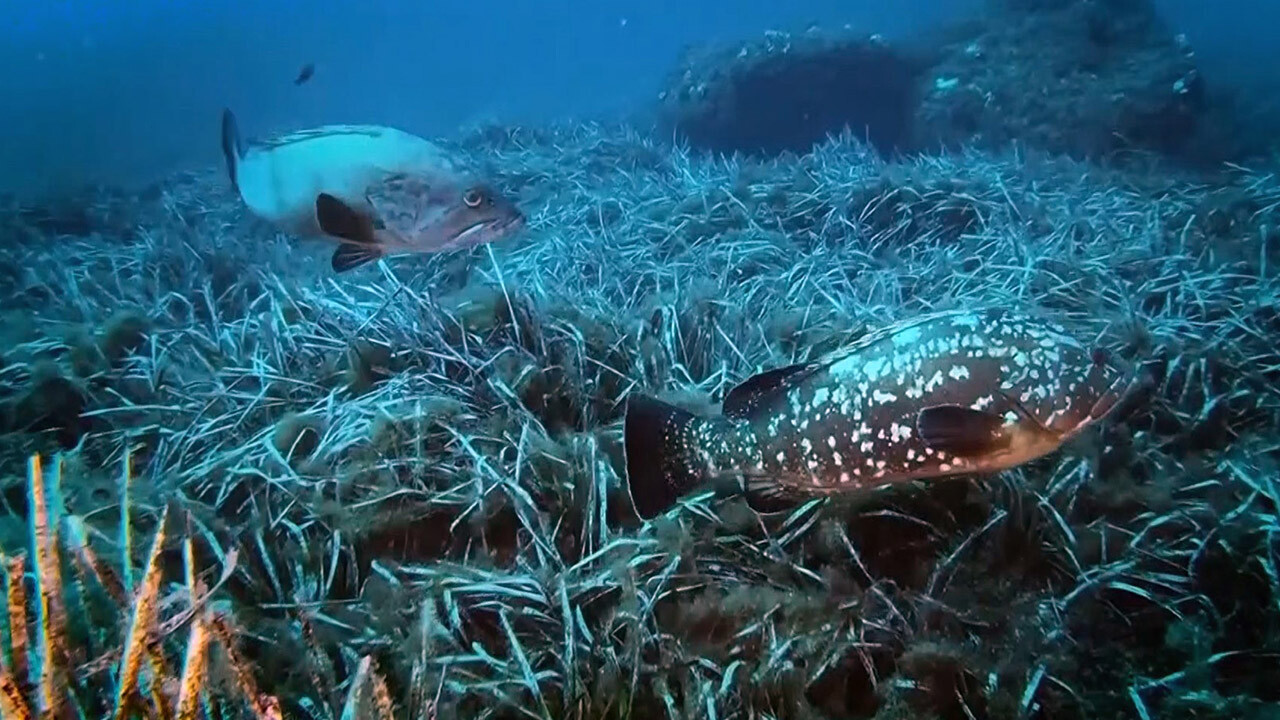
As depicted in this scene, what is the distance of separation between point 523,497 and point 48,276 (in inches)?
278

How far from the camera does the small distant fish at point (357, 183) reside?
369cm

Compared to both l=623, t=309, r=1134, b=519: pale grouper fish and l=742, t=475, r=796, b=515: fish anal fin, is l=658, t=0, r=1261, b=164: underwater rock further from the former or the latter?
l=742, t=475, r=796, b=515: fish anal fin

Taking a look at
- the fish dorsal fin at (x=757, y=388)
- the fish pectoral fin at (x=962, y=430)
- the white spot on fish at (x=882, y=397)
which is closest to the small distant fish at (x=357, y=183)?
the fish dorsal fin at (x=757, y=388)

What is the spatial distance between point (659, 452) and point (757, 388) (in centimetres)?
47

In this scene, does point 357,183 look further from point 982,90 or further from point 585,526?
point 982,90

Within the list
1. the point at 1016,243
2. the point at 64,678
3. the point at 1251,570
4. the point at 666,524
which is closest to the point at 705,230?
the point at 1016,243

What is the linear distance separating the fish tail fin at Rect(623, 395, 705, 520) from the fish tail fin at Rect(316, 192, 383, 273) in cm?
163

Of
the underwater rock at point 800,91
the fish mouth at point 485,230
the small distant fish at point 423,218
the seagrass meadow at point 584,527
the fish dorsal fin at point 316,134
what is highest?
the underwater rock at point 800,91

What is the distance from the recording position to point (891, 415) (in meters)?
2.87

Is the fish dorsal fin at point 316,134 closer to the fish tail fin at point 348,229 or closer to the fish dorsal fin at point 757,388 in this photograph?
the fish tail fin at point 348,229

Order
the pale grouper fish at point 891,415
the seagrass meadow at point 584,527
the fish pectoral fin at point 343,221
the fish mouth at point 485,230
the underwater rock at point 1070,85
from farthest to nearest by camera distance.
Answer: the underwater rock at point 1070,85 < the fish mouth at point 485,230 < the fish pectoral fin at point 343,221 < the pale grouper fish at point 891,415 < the seagrass meadow at point 584,527

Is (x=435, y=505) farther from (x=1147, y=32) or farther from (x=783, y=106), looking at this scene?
(x=1147, y=32)

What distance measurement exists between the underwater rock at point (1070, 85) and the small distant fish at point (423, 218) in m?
12.0

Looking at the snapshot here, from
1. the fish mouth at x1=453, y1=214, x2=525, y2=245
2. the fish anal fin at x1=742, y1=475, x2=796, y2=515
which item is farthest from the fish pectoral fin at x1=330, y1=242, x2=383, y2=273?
the fish anal fin at x1=742, y1=475, x2=796, y2=515
